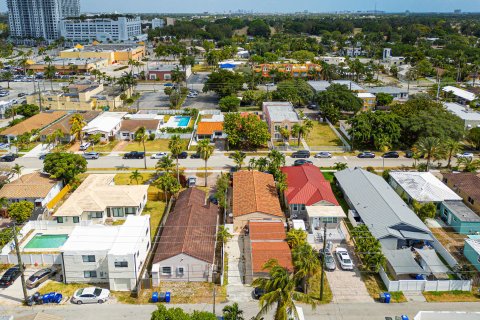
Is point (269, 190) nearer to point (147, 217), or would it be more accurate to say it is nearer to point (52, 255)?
point (147, 217)

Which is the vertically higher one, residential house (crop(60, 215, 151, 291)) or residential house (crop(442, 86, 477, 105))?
residential house (crop(442, 86, 477, 105))

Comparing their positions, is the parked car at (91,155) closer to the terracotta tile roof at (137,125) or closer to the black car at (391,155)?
the terracotta tile roof at (137,125)

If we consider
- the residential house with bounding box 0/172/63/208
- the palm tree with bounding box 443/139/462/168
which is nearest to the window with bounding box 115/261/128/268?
the residential house with bounding box 0/172/63/208

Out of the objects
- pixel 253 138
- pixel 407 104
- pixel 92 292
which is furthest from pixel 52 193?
pixel 407 104

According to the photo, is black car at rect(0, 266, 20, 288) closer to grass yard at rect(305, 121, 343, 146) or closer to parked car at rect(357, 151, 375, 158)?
parked car at rect(357, 151, 375, 158)

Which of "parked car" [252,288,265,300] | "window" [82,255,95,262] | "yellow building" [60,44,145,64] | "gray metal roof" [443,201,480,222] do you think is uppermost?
"yellow building" [60,44,145,64]

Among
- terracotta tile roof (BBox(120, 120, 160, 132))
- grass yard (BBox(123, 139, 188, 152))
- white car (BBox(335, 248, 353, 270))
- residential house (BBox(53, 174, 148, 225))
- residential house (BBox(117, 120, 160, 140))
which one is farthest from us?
terracotta tile roof (BBox(120, 120, 160, 132))

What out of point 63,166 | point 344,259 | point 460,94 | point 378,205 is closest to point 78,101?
point 63,166

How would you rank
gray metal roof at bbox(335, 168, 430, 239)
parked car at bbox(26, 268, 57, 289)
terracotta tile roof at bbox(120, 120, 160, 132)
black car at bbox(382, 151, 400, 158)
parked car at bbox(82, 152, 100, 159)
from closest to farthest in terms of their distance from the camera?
1. parked car at bbox(26, 268, 57, 289)
2. gray metal roof at bbox(335, 168, 430, 239)
3. parked car at bbox(82, 152, 100, 159)
4. black car at bbox(382, 151, 400, 158)
5. terracotta tile roof at bbox(120, 120, 160, 132)
